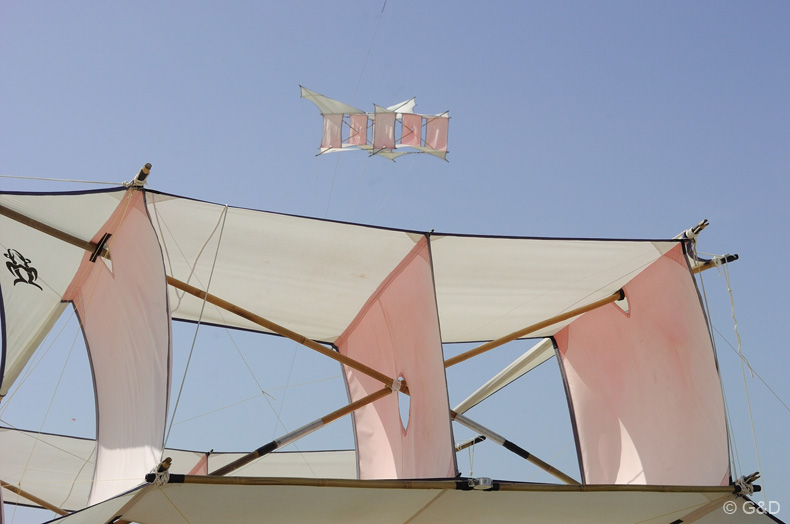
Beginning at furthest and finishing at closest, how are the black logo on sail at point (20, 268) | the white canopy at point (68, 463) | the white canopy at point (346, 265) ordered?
the white canopy at point (68, 463) < the white canopy at point (346, 265) < the black logo on sail at point (20, 268)

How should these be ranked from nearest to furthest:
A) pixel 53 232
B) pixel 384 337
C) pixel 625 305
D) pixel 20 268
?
pixel 53 232
pixel 20 268
pixel 384 337
pixel 625 305

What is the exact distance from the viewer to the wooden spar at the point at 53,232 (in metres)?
7.21

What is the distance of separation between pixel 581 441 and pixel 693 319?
2.33 meters

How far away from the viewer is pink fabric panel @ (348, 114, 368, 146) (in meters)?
13.6

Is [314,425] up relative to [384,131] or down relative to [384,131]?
down

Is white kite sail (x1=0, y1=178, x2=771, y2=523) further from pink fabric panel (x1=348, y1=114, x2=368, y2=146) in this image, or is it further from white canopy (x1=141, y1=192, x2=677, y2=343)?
pink fabric panel (x1=348, y1=114, x2=368, y2=146)

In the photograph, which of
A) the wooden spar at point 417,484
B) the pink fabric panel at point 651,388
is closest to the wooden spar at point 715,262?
the pink fabric panel at point 651,388

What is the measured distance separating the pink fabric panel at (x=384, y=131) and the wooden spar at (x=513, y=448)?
5480 millimetres

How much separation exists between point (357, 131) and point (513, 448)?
6017 millimetres

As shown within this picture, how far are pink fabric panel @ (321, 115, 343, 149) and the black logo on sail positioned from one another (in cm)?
629

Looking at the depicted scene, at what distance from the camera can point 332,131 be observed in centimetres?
1359

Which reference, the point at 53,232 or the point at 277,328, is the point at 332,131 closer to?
the point at 277,328

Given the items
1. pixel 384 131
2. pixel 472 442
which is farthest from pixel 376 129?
pixel 472 442

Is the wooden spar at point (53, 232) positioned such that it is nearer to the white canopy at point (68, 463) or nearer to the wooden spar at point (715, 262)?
the white canopy at point (68, 463)
